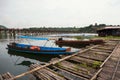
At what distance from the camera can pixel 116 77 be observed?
5551 millimetres

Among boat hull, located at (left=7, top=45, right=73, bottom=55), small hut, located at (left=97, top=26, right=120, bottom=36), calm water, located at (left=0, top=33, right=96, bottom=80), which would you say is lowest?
calm water, located at (left=0, top=33, right=96, bottom=80)

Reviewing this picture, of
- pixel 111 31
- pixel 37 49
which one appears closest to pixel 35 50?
pixel 37 49

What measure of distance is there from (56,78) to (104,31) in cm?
3280

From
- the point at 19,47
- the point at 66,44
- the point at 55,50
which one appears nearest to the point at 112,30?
the point at 66,44

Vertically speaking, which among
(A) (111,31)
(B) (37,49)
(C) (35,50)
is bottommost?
(C) (35,50)

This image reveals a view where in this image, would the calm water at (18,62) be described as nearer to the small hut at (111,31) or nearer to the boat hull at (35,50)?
the boat hull at (35,50)

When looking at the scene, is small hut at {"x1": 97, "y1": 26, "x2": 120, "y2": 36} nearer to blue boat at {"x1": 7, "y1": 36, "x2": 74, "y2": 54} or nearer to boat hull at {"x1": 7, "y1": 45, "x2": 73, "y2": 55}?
blue boat at {"x1": 7, "y1": 36, "x2": 74, "y2": 54}

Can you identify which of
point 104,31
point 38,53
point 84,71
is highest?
point 104,31

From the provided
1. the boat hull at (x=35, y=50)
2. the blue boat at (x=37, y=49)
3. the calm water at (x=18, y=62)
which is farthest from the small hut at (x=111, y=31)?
the calm water at (x=18, y=62)

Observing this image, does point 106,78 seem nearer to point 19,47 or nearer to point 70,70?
point 70,70

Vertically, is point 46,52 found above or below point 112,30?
below

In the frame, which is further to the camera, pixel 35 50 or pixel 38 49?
pixel 35 50

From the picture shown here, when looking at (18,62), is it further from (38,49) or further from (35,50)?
(38,49)

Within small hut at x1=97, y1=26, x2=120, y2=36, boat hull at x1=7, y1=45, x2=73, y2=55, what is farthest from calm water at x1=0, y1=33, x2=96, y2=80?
small hut at x1=97, y1=26, x2=120, y2=36
